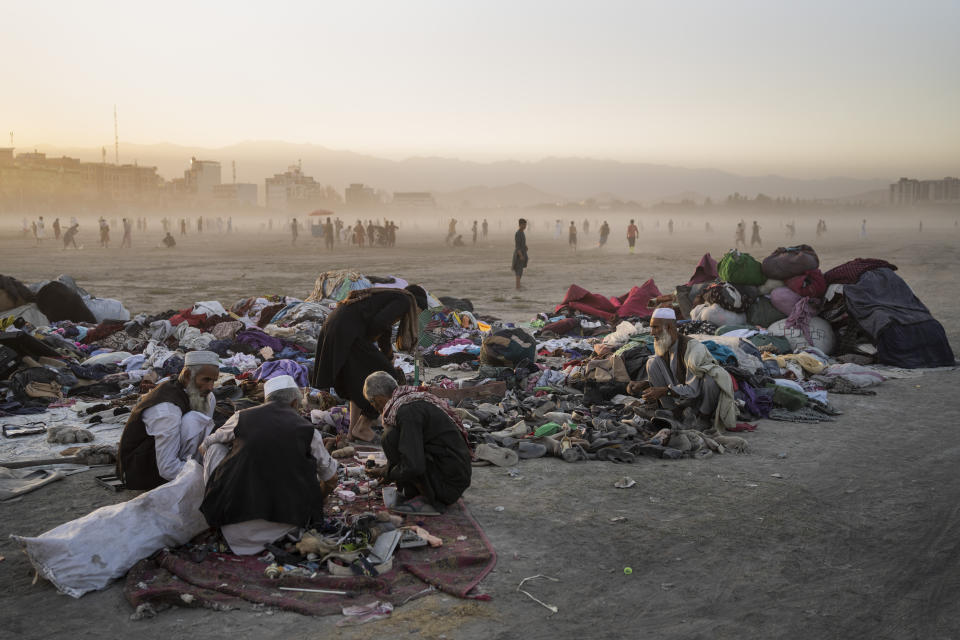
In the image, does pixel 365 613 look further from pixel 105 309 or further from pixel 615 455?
pixel 105 309

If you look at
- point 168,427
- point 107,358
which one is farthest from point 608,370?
point 107,358

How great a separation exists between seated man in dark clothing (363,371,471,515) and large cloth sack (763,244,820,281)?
753 centimetres

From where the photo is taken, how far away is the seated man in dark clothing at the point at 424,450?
510 cm

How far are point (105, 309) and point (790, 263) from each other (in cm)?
1050

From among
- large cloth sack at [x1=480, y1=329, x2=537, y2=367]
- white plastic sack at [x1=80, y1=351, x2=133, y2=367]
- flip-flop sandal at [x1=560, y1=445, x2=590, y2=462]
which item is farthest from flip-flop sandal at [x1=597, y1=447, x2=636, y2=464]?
white plastic sack at [x1=80, y1=351, x2=133, y2=367]

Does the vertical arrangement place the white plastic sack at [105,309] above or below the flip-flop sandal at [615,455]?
above

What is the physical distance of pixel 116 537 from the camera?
14.1 ft

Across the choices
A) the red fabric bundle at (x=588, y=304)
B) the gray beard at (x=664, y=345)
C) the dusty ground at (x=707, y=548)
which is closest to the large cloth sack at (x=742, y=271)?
the red fabric bundle at (x=588, y=304)

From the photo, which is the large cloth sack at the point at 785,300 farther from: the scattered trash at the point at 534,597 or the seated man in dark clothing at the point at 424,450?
the scattered trash at the point at 534,597

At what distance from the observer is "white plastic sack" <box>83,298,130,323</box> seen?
12477mm

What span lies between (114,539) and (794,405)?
6351 millimetres

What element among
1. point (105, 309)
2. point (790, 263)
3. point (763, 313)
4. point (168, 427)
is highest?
point (790, 263)

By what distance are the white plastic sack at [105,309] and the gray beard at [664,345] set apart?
8938 millimetres

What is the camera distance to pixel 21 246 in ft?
127
